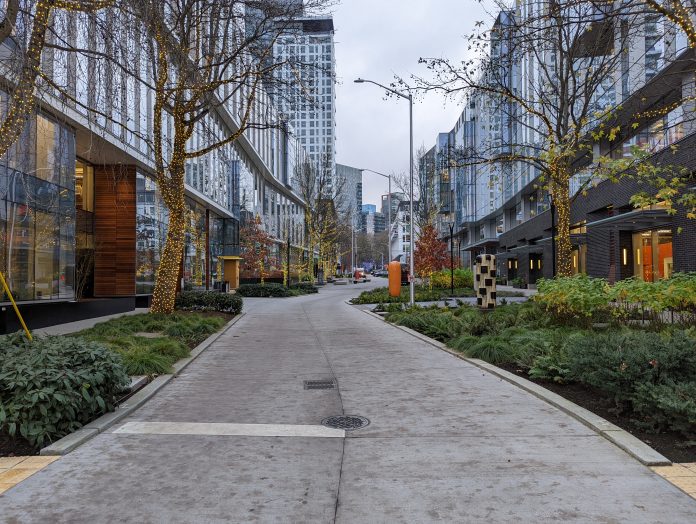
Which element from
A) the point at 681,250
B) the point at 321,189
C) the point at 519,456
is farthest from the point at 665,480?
the point at 321,189

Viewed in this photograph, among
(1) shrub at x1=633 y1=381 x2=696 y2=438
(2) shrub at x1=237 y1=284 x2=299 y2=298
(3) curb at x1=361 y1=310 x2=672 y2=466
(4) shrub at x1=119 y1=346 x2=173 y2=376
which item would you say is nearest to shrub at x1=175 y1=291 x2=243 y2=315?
(4) shrub at x1=119 y1=346 x2=173 y2=376

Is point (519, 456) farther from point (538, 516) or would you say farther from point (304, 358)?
point (304, 358)

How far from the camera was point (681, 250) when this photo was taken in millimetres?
21781

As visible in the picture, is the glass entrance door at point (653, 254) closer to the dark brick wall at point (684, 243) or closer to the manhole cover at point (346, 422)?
the dark brick wall at point (684, 243)

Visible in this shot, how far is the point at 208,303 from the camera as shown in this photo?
20.0 meters

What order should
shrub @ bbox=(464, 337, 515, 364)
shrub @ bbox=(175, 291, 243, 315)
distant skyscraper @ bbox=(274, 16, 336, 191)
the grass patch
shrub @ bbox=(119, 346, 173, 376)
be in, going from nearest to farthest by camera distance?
shrub @ bbox=(119, 346, 173, 376), the grass patch, shrub @ bbox=(464, 337, 515, 364), distant skyscraper @ bbox=(274, 16, 336, 191), shrub @ bbox=(175, 291, 243, 315)

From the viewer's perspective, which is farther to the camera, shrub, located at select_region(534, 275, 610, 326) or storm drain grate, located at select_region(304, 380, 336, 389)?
shrub, located at select_region(534, 275, 610, 326)

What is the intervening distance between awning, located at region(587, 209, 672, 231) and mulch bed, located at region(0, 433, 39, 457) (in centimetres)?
2211

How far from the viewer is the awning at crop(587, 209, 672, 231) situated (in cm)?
2206

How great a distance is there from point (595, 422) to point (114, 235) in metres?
22.6

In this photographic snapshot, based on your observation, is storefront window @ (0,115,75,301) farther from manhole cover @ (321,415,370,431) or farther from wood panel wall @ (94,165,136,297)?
manhole cover @ (321,415,370,431)

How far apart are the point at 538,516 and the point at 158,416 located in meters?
4.21

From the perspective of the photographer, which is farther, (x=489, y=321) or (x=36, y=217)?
(x=36, y=217)

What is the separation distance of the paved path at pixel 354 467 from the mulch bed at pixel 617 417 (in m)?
0.41
